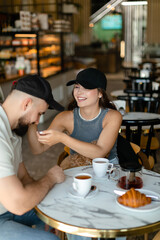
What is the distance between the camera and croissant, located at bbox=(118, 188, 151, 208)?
4.85ft

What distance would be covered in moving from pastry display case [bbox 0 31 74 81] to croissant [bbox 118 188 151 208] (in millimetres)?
4561

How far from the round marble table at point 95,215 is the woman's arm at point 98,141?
0.33 m

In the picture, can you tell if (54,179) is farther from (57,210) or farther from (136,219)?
(136,219)

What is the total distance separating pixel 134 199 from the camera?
148 centimetres

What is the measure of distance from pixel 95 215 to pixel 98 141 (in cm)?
77

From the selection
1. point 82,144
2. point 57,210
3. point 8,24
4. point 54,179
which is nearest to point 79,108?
point 82,144

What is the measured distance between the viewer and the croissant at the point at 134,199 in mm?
1479

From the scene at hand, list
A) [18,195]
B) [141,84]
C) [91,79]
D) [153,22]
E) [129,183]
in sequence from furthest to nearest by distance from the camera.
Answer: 1. [153,22]
2. [141,84]
3. [91,79]
4. [129,183]
5. [18,195]

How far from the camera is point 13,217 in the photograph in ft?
6.10

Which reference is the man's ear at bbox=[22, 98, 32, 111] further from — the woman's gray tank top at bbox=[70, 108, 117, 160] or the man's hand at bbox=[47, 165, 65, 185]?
the woman's gray tank top at bbox=[70, 108, 117, 160]

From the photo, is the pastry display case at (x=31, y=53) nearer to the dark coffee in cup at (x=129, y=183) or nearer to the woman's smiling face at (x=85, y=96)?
the woman's smiling face at (x=85, y=96)

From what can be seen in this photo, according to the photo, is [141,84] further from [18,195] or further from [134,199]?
[18,195]

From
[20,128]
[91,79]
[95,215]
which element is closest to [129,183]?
[95,215]

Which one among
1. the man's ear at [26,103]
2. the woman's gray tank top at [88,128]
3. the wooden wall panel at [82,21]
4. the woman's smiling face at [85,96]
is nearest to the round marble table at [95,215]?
the man's ear at [26,103]
